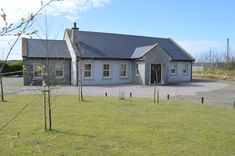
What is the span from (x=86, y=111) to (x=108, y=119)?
2345 mm

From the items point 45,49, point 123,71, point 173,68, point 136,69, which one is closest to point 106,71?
point 123,71

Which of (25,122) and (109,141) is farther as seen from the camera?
(25,122)

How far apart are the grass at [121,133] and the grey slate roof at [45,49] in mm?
Result: 17912

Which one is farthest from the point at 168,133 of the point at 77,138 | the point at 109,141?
the point at 77,138

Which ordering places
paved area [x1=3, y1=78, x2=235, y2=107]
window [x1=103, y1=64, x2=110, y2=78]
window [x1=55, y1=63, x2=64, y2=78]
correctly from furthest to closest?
window [x1=103, y1=64, x2=110, y2=78] < window [x1=55, y1=63, x2=64, y2=78] < paved area [x1=3, y1=78, x2=235, y2=107]

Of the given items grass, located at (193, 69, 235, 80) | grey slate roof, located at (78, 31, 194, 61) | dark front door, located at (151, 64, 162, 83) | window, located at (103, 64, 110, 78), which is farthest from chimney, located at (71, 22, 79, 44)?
grass, located at (193, 69, 235, 80)

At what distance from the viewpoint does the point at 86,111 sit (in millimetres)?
13500

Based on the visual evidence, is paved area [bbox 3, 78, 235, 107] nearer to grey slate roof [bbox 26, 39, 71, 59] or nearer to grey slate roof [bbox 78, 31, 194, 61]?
grey slate roof [bbox 26, 39, 71, 59]

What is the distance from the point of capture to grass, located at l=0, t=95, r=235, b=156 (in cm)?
747

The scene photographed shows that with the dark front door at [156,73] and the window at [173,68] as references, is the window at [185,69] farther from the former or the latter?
the dark front door at [156,73]

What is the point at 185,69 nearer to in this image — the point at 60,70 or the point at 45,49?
the point at 60,70

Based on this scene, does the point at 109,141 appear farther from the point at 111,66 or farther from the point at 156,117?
the point at 111,66

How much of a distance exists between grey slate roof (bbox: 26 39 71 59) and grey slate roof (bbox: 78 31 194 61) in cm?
236

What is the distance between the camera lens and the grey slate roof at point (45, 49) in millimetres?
30984
